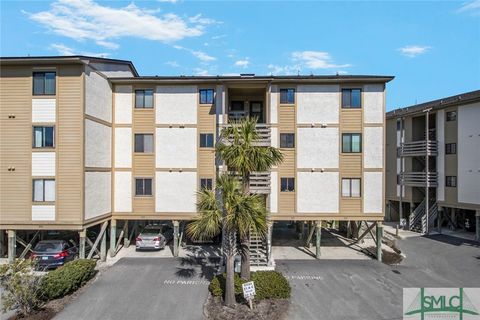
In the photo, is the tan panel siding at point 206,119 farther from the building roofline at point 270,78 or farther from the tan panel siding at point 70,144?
the tan panel siding at point 70,144

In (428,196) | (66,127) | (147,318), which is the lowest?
(147,318)

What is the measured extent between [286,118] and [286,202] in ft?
17.4

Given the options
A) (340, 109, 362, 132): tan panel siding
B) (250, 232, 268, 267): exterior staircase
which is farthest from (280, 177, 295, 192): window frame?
(340, 109, 362, 132): tan panel siding

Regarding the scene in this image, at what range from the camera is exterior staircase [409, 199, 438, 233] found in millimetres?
28158

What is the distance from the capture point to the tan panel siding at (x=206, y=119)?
66.4 feet

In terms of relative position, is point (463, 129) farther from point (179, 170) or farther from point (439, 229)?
point (179, 170)

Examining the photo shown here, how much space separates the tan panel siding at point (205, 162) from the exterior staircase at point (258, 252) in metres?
4.86

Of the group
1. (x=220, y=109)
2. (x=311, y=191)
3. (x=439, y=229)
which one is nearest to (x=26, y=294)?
(x=220, y=109)

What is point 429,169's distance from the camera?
30.0 m

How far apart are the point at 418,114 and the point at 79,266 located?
30.0 metres

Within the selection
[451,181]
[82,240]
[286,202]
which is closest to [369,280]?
[286,202]

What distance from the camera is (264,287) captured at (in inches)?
544

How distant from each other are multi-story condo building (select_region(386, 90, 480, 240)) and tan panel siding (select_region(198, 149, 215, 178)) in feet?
65.9

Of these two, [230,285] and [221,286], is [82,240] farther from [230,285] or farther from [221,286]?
[230,285]
